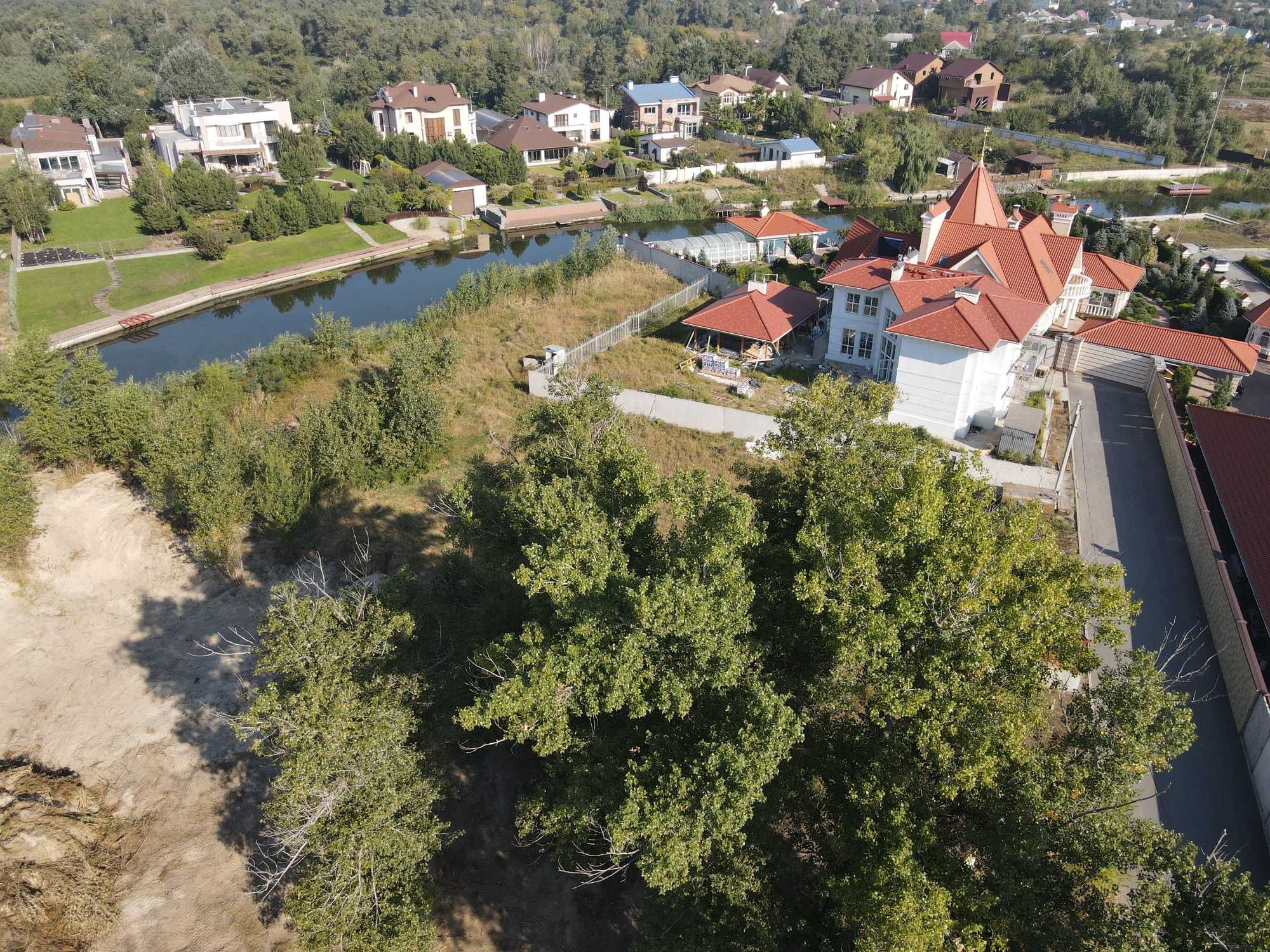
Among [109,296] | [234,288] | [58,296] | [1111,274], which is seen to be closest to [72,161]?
[58,296]

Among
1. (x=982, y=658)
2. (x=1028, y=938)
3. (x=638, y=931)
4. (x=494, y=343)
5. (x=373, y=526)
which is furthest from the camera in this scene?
(x=494, y=343)

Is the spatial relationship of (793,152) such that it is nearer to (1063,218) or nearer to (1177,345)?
(1063,218)

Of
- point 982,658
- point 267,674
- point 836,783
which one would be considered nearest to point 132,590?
point 267,674

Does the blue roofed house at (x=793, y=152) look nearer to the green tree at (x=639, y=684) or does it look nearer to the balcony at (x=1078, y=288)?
the balcony at (x=1078, y=288)

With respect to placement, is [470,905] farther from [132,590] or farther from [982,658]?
[132,590]

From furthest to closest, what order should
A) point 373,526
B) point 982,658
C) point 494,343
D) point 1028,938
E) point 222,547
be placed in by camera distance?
point 494,343 → point 373,526 → point 222,547 → point 982,658 → point 1028,938

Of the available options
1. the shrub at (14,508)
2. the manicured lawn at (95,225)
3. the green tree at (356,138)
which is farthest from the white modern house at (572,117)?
the shrub at (14,508)

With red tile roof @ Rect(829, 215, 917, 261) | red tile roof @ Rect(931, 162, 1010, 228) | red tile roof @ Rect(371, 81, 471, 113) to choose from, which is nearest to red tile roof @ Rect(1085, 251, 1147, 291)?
red tile roof @ Rect(931, 162, 1010, 228)
